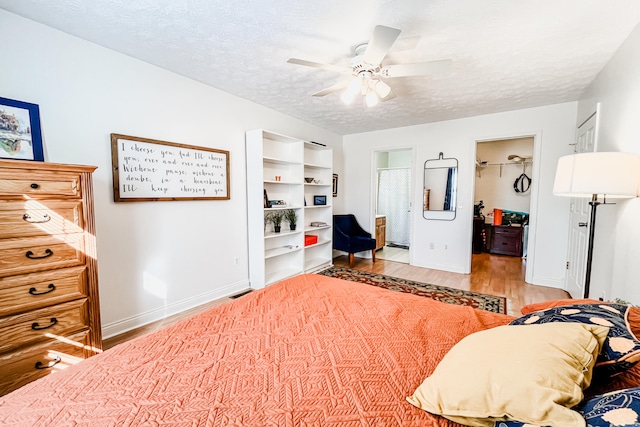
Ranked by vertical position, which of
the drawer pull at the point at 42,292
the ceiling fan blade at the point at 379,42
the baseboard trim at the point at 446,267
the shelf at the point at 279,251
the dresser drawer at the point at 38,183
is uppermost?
the ceiling fan blade at the point at 379,42

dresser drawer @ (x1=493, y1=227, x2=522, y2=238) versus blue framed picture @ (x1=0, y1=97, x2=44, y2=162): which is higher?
blue framed picture @ (x1=0, y1=97, x2=44, y2=162)

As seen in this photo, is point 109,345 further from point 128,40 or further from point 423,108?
point 423,108

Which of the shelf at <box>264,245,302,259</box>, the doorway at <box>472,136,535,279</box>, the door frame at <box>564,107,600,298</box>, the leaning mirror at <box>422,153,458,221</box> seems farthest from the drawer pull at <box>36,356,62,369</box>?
the doorway at <box>472,136,535,279</box>

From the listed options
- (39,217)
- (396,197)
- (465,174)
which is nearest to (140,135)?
(39,217)

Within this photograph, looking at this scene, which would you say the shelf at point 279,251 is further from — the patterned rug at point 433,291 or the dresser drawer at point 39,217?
the dresser drawer at point 39,217

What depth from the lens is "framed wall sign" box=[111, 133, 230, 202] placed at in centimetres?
230

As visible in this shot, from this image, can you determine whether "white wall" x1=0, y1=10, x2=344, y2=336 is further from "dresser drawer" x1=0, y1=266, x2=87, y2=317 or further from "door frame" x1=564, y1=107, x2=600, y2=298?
"door frame" x1=564, y1=107, x2=600, y2=298

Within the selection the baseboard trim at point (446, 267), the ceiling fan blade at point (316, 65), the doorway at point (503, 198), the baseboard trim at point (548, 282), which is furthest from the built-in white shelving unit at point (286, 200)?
the doorway at point (503, 198)

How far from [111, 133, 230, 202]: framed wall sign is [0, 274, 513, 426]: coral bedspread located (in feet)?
5.32

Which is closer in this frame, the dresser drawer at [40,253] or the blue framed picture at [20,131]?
the dresser drawer at [40,253]

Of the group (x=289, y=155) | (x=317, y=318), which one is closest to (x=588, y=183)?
(x=317, y=318)

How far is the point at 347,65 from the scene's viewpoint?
242 centimetres

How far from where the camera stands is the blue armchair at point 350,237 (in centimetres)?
449

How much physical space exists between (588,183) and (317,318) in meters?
1.88
